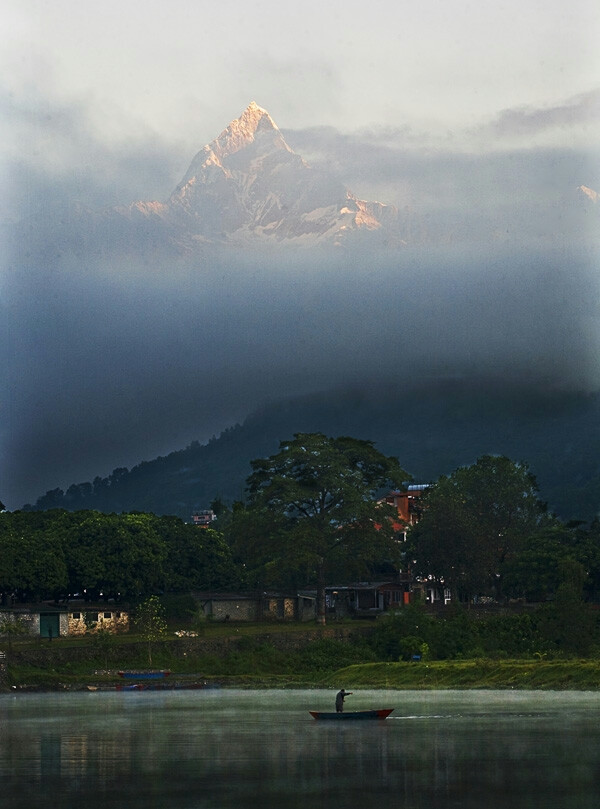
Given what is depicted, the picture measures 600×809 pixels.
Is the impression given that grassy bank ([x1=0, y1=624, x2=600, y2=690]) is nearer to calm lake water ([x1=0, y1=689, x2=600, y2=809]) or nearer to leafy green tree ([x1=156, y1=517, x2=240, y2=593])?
calm lake water ([x1=0, y1=689, x2=600, y2=809])

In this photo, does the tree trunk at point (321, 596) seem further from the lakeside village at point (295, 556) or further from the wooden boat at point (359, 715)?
the wooden boat at point (359, 715)

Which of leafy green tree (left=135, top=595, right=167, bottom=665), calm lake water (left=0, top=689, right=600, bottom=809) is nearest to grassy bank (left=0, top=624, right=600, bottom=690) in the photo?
leafy green tree (left=135, top=595, right=167, bottom=665)

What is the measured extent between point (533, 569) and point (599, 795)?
85.6 meters

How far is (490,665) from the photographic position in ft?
289

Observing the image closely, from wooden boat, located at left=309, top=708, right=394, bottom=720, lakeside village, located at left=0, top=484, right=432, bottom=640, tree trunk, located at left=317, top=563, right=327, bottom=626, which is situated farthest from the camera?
tree trunk, located at left=317, top=563, right=327, bottom=626

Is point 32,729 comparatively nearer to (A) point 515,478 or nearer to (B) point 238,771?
(B) point 238,771

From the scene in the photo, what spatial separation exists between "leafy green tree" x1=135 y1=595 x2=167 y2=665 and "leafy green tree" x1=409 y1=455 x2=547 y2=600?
91.9 feet

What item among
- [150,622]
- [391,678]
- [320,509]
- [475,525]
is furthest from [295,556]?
[391,678]

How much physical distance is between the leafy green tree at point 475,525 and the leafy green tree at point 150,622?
28009 mm

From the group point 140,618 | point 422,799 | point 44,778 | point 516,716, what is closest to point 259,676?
point 140,618

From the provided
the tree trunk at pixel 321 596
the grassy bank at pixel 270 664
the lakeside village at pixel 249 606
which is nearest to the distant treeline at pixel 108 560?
the lakeside village at pixel 249 606

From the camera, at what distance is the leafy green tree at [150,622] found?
103 meters

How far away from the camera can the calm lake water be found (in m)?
34.1

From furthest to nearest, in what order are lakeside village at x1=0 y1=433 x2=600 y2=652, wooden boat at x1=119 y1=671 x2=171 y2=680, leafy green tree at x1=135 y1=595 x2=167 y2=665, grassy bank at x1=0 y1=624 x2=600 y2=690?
lakeside village at x1=0 y1=433 x2=600 y2=652 → leafy green tree at x1=135 y1=595 x2=167 y2=665 → wooden boat at x1=119 y1=671 x2=171 y2=680 → grassy bank at x1=0 y1=624 x2=600 y2=690
